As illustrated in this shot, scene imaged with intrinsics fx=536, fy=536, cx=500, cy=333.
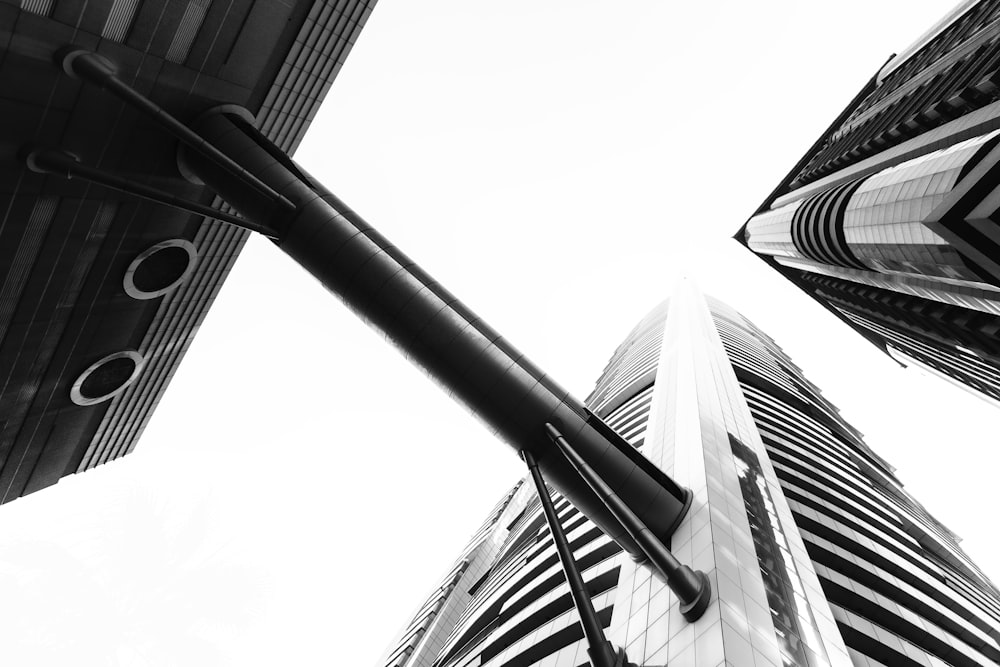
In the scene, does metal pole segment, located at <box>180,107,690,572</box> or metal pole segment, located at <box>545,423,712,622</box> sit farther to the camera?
metal pole segment, located at <box>180,107,690,572</box>

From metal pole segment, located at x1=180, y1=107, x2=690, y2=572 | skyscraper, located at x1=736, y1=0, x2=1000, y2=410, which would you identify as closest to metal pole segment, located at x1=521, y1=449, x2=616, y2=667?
metal pole segment, located at x1=180, y1=107, x2=690, y2=572

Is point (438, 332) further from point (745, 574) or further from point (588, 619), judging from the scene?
point (745, 574)

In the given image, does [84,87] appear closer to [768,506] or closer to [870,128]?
[768,506]

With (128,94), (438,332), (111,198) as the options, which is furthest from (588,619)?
(111,198)

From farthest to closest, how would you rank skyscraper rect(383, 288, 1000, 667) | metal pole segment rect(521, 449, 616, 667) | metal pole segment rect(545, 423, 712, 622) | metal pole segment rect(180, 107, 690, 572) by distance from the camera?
metal pole segment rect(180, 107, 690, 572) → skyscraper rect(383, 288, 1000, 667) → metal pole segment rect(545, 423, 712, 622) → metal pole segment rect(521, 449, 616, 667)

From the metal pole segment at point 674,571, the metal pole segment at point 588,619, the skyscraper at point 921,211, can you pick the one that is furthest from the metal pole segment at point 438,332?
the skyscraper at point 921,211

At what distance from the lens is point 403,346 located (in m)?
18.0

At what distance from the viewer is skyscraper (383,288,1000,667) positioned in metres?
13.0

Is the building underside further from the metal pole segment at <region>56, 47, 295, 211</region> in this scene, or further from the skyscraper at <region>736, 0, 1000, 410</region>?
the skyscraper at <region>736, 0, 1000, 410</region>

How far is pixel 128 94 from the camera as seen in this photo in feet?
46.6

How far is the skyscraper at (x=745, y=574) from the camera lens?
13.0 metres

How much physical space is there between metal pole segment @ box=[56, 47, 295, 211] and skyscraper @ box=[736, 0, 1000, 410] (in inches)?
1218

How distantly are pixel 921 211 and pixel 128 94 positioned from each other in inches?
1459

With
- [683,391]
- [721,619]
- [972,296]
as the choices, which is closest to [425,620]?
[683,391]
